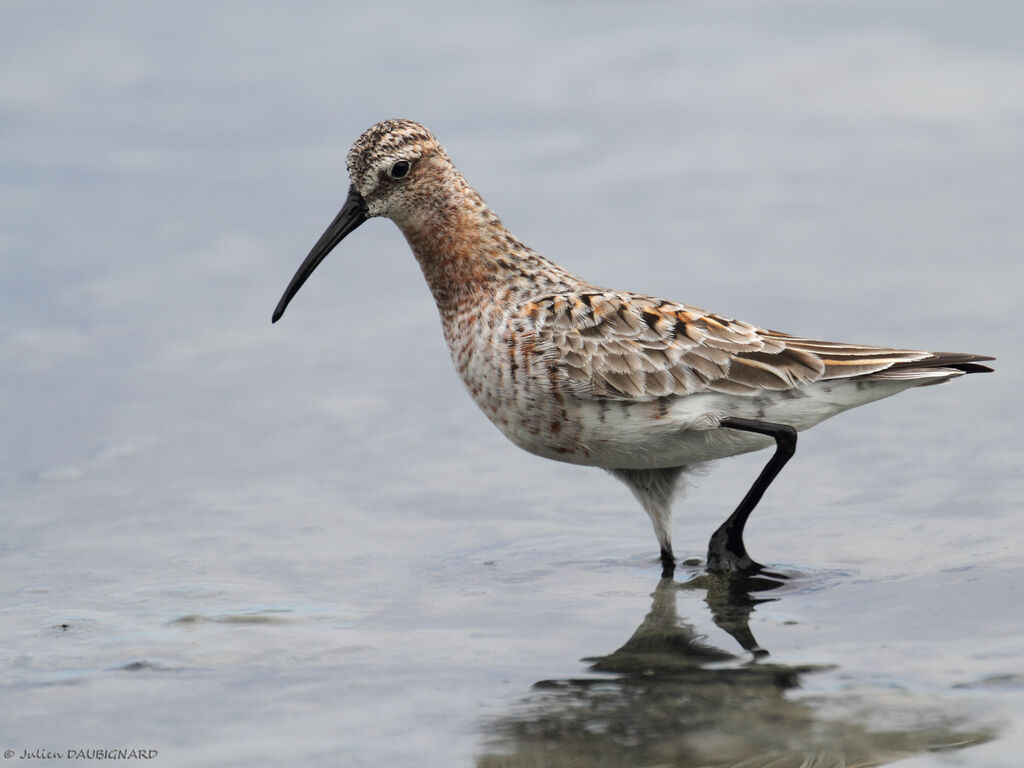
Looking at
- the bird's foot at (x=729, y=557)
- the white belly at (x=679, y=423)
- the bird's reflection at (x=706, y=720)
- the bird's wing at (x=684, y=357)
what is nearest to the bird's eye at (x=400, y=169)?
the bird's wing at (x=684, y=357)

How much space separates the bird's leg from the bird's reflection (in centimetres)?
127

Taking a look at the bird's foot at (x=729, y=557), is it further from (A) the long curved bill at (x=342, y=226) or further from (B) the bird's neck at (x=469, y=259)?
(A) the long curved bill at (x=342, y=226)

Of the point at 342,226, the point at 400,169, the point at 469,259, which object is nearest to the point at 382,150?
the point at 400,169

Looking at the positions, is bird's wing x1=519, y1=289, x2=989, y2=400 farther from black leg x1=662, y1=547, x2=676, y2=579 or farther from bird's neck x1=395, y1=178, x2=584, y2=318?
black leg x1=662, y1=547, x2=676, y2=579

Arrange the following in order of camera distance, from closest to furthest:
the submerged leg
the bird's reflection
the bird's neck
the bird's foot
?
A: the bird's reflection → the bird's foot → the submerged leg → the bird's neck

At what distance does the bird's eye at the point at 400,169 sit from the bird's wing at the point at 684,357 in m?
1.16

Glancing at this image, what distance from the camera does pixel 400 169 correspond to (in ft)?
31.6

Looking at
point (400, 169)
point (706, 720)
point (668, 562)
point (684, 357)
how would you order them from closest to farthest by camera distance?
point (706, 720)
point (684, 357)
point (668, 562)
point (400, 169)

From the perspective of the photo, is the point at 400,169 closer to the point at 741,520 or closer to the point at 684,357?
A: the point at 684,357

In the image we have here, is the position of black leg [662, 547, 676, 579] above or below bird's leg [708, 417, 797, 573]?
below

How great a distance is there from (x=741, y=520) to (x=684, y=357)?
3.36 feet

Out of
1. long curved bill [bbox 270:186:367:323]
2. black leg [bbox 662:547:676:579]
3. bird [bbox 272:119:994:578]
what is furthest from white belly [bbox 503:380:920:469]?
long curved bill [bbox 270:186:367:323]

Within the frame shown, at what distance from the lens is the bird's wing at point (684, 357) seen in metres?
8.95

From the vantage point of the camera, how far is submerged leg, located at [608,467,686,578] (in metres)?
9.48
